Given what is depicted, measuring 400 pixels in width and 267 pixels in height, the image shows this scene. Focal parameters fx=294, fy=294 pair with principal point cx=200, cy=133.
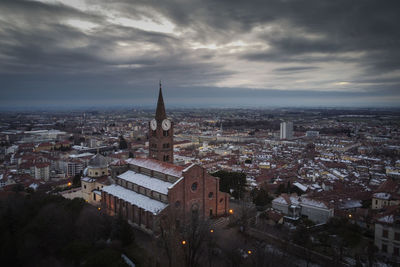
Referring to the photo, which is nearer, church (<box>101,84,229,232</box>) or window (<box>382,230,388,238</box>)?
window (<box>382,230,388,238</box>)

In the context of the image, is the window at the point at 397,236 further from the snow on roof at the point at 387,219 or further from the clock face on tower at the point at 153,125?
the clock face on tower at the point at 153,125

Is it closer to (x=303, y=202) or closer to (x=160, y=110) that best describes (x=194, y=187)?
(x=160, y=110)

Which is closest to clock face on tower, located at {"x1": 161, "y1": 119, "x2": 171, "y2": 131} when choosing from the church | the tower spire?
the church

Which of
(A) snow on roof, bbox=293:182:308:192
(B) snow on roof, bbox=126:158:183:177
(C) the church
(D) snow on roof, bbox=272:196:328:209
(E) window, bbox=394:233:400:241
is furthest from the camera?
(A) snow on roof, bbox=293:182:308:192

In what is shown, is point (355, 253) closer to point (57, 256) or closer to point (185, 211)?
point (185, 211)

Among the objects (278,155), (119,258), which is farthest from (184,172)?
(278,155)

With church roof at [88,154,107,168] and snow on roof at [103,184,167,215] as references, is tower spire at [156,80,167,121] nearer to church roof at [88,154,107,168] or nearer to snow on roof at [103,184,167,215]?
snow on roof at [103,184,167,215]

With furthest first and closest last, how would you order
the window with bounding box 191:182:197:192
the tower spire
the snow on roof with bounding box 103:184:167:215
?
1. the tower spire
2. the window with bounding box 191:182:197:192
3. the snow on roof with bounding box 103:184:167:215
